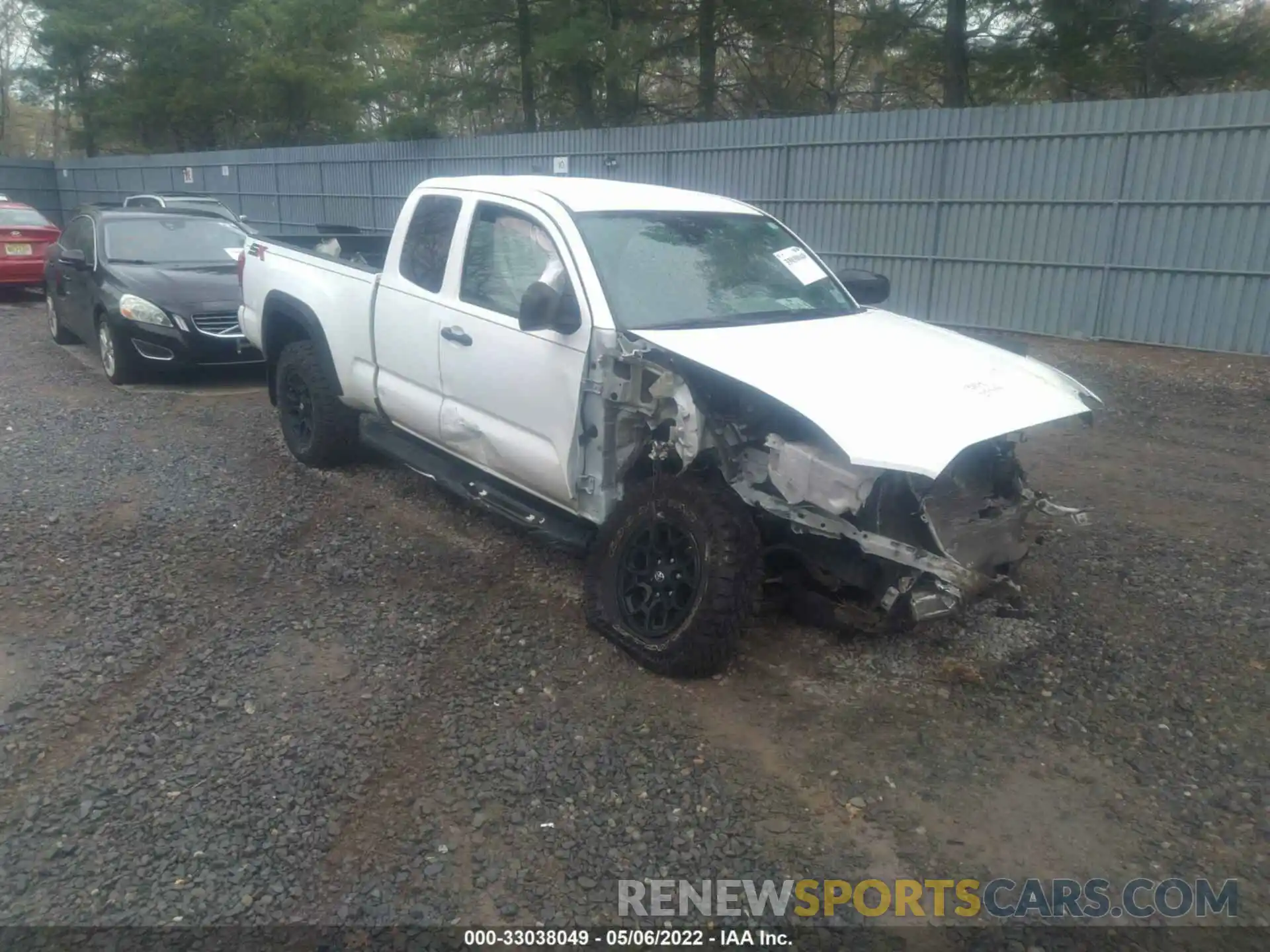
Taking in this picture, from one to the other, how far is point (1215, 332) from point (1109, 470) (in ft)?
13.4

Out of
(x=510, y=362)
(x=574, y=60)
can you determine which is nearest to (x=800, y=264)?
(x=510, y=362)

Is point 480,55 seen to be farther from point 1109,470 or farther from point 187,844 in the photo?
point 187,844

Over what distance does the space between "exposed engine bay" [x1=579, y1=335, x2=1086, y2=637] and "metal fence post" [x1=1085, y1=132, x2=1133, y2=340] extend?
7.37m

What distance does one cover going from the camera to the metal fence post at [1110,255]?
33.9 ft

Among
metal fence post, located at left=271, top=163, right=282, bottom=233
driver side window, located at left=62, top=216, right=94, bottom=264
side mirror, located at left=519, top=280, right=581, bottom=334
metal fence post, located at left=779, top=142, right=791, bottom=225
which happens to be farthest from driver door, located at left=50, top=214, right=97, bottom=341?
metal fence post, located at left=271, top=163, right=282, bottom=233

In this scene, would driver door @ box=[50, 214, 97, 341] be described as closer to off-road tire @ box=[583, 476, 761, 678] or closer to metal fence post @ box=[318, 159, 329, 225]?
off-road tire @ box=[583, 476, 761, 678]

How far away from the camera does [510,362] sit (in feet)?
15.7

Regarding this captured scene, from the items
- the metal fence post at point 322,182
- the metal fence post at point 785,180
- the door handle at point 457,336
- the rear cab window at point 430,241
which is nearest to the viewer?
the door handle at point 457,336

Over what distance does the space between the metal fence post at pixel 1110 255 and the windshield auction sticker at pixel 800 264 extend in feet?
21.5

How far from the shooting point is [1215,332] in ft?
32.9

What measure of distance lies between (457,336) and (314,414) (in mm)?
1875

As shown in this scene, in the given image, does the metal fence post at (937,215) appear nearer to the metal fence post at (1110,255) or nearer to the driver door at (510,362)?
the metal fence post at (1110,255)

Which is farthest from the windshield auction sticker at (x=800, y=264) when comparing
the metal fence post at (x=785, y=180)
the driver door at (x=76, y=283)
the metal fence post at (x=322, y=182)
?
the metal fence post at (x=322, y=182)

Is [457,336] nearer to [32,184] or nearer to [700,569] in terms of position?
[700,569]
